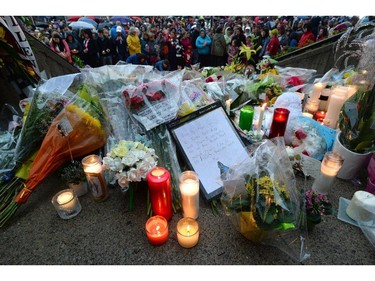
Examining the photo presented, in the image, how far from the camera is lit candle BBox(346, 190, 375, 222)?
3.84ft

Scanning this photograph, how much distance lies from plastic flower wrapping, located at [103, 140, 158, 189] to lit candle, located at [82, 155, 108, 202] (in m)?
0.13

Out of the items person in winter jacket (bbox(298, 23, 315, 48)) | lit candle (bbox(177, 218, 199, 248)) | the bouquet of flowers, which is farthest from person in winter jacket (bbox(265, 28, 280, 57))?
lit candle (bbox(177, 218, 199, 248))

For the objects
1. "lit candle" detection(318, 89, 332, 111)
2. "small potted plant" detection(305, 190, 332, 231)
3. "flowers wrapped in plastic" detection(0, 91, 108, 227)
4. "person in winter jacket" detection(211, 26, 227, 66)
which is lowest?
"person in winter jacket" detection(211, 26, 227, 66)

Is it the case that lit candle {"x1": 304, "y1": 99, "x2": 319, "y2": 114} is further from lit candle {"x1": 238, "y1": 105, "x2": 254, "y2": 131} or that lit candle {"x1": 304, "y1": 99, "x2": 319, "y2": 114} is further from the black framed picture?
the black framed picture

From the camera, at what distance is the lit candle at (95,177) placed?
1.35m

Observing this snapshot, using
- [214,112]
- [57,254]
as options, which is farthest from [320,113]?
[57,254]

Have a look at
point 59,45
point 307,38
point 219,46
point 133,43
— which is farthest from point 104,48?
point 307,38

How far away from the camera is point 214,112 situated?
1.65 meters

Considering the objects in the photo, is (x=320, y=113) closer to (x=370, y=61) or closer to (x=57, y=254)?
(x=370, y=61)

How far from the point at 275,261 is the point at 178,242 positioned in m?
0.48

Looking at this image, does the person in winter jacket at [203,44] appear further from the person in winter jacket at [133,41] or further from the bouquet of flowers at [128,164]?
the bouquet of flowers at [128,164]

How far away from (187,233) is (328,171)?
0.90m

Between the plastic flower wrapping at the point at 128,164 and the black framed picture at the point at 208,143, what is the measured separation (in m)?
0.33

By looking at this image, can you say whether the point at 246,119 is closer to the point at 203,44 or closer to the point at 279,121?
the point at 279,121
